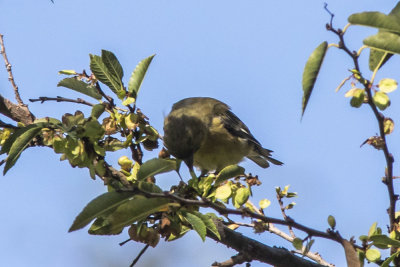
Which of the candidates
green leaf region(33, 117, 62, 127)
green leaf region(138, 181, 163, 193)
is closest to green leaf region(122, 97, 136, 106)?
green leaf region(33, 117, 62, 127)

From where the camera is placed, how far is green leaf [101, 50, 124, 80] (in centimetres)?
282

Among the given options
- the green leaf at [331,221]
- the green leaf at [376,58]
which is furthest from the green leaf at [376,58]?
the green leaf at [331,221]

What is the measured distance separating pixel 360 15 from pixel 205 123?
3788mm

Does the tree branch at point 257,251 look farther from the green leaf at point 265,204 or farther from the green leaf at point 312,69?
the green leaf at point 312,69

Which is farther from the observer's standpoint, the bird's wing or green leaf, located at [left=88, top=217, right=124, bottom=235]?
the bird's wing

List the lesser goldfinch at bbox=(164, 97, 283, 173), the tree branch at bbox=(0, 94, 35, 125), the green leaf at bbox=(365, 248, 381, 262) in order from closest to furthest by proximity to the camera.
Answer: the green leaf at bbox=(365, 248, 381, 262), the tree branch at bbox=(0, 94, 35, 125), the lesser goldfinch at bbox=(164, 97, 283, 173)

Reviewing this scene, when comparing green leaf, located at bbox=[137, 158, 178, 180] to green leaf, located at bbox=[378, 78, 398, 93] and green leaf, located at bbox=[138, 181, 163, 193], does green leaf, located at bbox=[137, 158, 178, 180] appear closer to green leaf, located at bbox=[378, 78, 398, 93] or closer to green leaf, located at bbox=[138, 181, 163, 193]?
green leaf, located at bbox=[138, 181, 163, 193]

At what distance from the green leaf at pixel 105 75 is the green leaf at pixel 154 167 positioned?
582 millimetres

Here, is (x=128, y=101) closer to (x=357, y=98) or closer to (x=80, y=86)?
(x=80, y=86)

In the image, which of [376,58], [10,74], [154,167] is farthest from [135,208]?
[10,74]

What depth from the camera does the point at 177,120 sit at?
537 centimetres

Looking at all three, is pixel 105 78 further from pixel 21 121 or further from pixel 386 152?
pixel 386 152

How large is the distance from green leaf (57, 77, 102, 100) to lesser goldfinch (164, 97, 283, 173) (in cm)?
202

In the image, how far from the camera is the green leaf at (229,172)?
2530 mm
